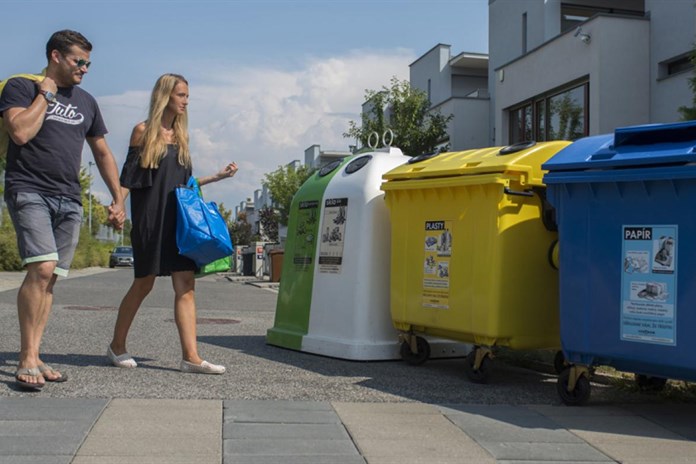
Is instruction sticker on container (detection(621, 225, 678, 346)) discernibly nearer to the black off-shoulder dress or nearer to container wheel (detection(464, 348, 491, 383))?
container wheel (detection(464, 348, 491, 383))

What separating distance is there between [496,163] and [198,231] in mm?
2025

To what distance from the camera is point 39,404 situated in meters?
4.75

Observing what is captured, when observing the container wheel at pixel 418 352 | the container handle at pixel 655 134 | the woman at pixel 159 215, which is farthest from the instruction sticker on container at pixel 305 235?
the container handle at pixel 655 134

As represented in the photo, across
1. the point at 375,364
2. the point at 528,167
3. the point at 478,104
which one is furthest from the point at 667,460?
the point at 478,104

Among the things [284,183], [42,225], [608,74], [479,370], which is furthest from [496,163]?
[284,183]

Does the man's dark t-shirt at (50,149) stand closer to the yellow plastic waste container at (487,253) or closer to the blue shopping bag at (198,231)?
the blue shopping bag at (198,231)

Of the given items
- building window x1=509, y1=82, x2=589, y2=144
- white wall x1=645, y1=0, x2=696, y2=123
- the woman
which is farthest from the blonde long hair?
building window x1=509, y1=82, x2=589, y2=144

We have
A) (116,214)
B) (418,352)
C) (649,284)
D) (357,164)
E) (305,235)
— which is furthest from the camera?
(305,235)

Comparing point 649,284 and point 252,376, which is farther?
point 252,376

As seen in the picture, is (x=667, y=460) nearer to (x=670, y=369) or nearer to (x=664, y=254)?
(x=670, y=369)

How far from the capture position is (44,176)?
5.31 metres

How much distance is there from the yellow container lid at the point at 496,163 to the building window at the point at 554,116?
14.7 metres

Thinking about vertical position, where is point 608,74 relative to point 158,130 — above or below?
above

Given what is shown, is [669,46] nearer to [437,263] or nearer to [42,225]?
[437,263]
